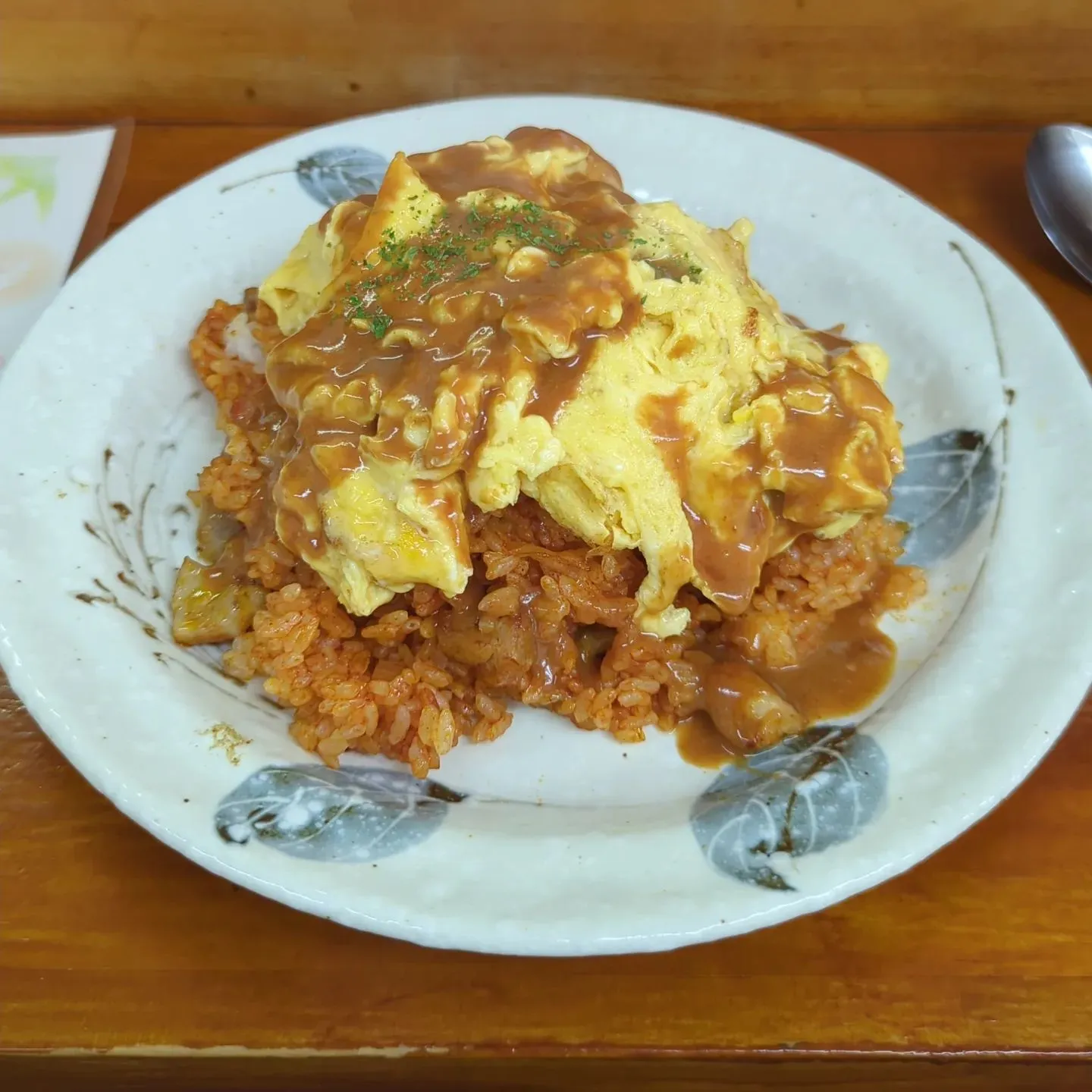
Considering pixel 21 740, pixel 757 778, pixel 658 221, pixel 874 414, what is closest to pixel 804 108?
pixel 658 221

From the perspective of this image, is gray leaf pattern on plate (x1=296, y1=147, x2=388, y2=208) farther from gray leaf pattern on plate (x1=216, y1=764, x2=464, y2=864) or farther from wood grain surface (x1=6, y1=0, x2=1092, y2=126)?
gray leaf pattern on plate (x1=216, y1=764, x2=464, y2=864)

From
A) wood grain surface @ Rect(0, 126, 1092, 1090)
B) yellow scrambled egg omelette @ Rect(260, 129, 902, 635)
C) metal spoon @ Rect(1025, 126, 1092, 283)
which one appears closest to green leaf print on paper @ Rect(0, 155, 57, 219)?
yellow scrambled egg omelette @ Rect(260, 129, 902, 635)

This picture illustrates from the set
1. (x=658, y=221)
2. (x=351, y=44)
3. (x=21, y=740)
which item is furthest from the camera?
(x=351, y=44)

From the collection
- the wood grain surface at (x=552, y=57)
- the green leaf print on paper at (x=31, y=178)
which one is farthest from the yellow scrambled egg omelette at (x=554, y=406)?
the green leaf print on paper at (x=31, y=178)

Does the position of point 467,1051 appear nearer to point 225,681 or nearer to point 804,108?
point 225,681

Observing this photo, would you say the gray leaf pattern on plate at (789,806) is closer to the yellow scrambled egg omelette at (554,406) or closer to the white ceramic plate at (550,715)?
the white ceramic plate at (550,715)
